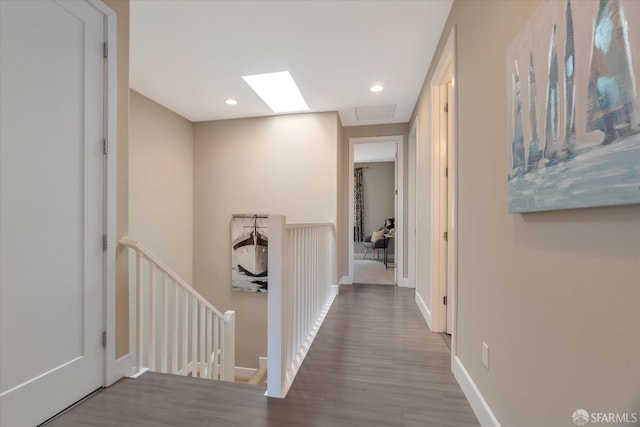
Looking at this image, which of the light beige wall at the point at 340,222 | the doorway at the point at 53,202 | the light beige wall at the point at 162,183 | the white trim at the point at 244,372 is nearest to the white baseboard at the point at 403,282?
the light beige wall at the point at 340,222

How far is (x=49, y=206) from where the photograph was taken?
1416 mm

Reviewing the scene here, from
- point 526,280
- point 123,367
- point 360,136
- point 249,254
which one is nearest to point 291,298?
point 123,367

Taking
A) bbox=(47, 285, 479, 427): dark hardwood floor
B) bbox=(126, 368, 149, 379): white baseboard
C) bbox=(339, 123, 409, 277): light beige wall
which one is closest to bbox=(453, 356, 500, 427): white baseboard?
bbox=(47, 285, 479, 427): dark hardwood floor

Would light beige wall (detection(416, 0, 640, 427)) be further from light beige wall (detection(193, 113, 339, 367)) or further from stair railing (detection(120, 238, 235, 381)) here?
light beige wall (detection(193, 113, 339, 367))

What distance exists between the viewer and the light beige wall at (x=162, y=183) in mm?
3236

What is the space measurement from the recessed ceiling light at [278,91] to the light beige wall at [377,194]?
4.66 metres

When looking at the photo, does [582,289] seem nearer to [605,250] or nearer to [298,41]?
[605,250]

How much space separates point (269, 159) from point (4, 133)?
293 centimetres

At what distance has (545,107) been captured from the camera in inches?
34.4

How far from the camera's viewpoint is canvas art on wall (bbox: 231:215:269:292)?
409 cm

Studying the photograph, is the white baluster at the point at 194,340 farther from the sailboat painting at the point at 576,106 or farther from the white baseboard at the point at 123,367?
the sailboat painting at the point at 576,106

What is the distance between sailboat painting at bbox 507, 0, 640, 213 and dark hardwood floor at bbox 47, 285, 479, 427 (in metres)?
1.22

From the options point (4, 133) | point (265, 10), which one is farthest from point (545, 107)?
point (4, 133)

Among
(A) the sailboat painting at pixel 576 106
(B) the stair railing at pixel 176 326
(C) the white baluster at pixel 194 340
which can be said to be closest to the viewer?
(A) the sailboat painting at pixel 576 106
